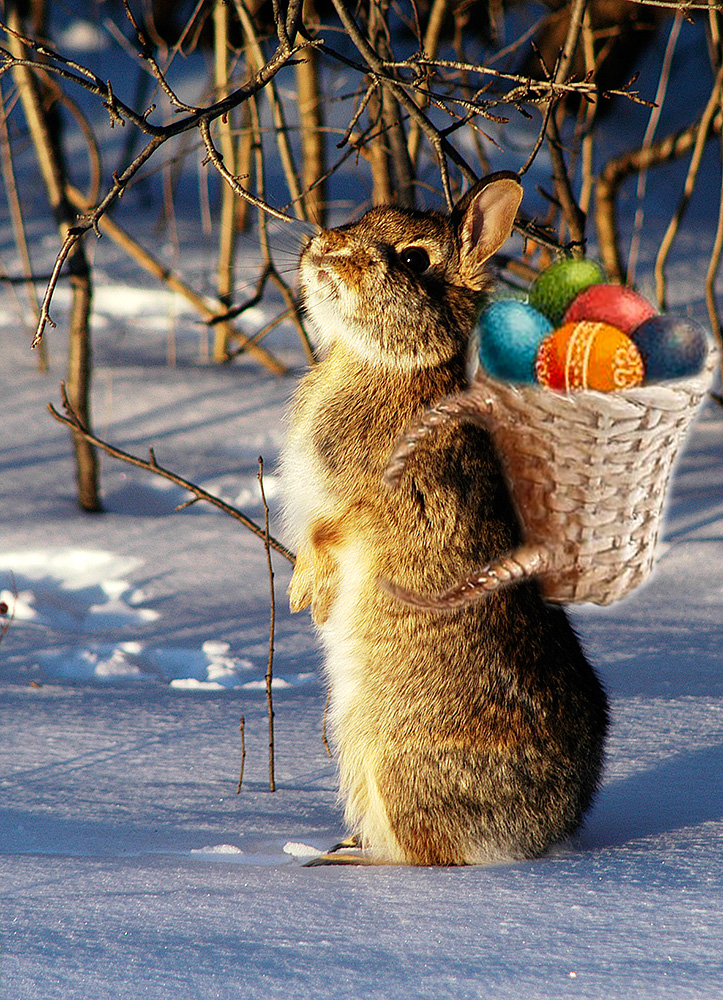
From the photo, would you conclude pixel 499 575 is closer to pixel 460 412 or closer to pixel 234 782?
pixel 460 412

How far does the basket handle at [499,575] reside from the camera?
148cm

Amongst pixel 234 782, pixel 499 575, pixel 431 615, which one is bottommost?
pixel 234 782

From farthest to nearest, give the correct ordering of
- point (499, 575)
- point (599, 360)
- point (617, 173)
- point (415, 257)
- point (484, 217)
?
point (617, 173), point (415, 257), point (484, 217), point (499, 575), point (599, 360)

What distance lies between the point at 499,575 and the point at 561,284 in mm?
391

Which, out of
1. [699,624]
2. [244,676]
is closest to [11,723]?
[244,676]

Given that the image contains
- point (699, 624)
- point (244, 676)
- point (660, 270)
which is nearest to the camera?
point (244, 676)

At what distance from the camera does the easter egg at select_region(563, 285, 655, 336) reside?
1352 millimetres

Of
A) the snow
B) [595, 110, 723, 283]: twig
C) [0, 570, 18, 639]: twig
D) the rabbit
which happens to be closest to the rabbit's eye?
the rabbit

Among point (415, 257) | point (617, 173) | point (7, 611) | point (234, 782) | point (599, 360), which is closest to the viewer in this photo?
point (599, 360)

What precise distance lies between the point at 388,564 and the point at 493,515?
0.24 metres

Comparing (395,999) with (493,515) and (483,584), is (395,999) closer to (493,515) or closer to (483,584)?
(483,584)

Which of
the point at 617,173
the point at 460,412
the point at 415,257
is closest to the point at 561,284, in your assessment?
the point at 460,412

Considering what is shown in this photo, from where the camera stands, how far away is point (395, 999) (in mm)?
1515

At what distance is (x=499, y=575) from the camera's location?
5.02 feet
